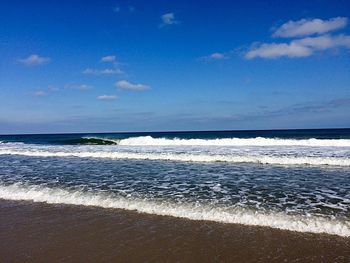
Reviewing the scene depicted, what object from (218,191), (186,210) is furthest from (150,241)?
(218,191)

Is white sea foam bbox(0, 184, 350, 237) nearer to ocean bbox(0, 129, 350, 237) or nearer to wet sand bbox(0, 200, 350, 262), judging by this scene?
ocean bbox(0, 129, 350, 237)

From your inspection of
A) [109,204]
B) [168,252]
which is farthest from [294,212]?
[109,204]

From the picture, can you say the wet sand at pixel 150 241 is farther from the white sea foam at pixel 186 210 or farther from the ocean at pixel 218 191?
the ocean at pixel 218 191

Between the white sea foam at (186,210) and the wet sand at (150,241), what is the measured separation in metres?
0.36

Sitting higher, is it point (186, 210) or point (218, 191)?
point (218, 191)

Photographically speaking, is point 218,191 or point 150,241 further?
point 218,191

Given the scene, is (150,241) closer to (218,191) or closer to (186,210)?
(186,210)

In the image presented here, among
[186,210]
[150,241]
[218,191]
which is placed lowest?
[150,241]

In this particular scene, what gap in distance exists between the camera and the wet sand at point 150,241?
19.2 ft

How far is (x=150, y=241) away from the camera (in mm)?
6652

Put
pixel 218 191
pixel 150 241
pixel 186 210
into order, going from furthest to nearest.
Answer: pixel 218 191, pixel 186 210, pixel 150 241

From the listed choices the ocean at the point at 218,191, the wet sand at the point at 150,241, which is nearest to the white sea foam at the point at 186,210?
the ocean at the point at 218,191

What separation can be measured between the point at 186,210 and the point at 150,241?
2232mm

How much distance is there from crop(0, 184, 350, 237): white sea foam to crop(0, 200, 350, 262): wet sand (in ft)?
1.17
